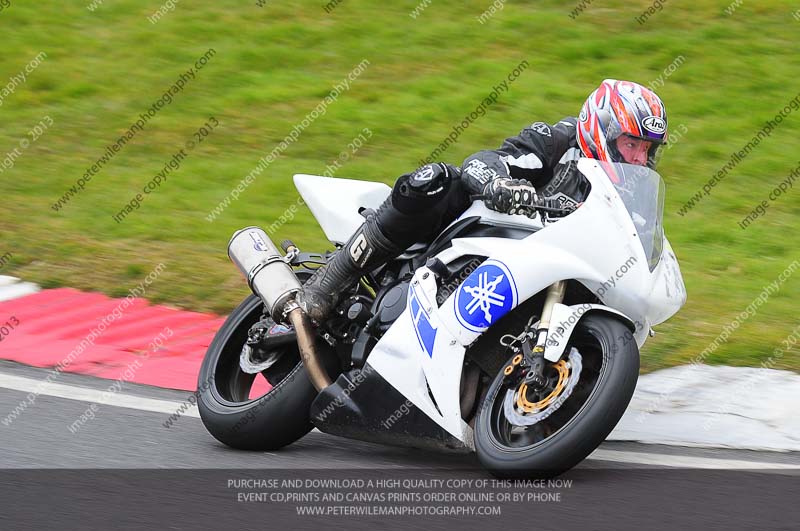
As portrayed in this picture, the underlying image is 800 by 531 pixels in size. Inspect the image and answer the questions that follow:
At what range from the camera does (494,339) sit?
14.1 ft

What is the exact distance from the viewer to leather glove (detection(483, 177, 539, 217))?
416cm

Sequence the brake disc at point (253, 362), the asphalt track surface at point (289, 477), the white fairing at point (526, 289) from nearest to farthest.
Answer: the asphalt track surface at point (289, 477) < the white fairing at point (526, 289) < the brake disc at point (253, 362)

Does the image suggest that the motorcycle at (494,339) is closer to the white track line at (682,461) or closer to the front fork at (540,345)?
the front fork at (540,345)

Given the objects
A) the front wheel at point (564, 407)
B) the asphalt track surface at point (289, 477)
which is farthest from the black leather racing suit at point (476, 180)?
the asphalt track surface at point (289, 477)

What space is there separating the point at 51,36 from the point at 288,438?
9.30m

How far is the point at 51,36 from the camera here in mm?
12820

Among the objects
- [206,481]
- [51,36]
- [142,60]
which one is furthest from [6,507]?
[51,36]

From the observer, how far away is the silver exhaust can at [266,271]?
487cm

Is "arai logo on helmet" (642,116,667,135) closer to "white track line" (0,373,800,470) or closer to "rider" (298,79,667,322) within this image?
"rider" (298,79,667,322)

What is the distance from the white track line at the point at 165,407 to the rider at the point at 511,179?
3.20 ft

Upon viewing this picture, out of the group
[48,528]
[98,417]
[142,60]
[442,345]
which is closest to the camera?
[48,528]

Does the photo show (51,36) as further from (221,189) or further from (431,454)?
(431,454)

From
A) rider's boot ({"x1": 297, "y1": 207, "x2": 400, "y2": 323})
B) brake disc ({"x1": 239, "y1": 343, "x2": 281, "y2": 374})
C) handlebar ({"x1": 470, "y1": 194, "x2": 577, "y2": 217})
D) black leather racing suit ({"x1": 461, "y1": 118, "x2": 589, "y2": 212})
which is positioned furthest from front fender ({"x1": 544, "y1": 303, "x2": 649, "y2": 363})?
brake disc ({"x1": 239, "y1": 343, "x2": 281, "y2": 374})

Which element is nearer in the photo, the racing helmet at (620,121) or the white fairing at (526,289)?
the white fairing at (526,289)
